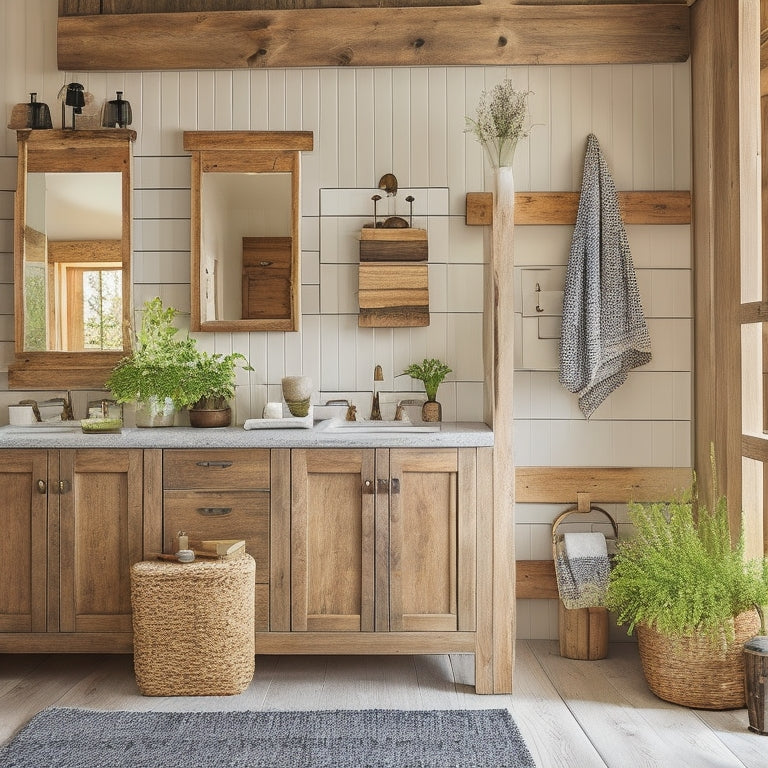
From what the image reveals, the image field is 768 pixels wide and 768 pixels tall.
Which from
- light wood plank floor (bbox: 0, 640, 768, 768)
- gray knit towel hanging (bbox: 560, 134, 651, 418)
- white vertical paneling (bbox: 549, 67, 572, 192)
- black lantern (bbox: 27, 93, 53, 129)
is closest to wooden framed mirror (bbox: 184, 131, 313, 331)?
black lantern (bbox: 27, 93, 53, 129)

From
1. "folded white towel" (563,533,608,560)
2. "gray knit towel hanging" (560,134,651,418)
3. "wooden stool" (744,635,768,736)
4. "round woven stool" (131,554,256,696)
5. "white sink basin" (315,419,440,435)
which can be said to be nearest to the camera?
"wooden stool" (744,635,768,736)

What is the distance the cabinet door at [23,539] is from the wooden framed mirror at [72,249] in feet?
2.10

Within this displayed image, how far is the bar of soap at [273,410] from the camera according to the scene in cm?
335

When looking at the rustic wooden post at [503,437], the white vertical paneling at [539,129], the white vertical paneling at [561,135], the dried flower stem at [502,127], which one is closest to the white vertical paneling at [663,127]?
the white vertical paneling at [561,135]

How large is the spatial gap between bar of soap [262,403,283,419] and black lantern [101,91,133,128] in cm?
135

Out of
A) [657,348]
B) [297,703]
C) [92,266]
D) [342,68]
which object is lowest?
[297,703]

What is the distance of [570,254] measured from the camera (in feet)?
11.5

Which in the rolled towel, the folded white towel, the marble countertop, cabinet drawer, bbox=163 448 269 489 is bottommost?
the rolled towel

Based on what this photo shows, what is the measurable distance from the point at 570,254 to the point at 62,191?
2.15 m

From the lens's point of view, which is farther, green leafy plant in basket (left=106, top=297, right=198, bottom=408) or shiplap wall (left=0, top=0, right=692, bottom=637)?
shiplap wall (left=0, top=0, right=692, bottom=637)

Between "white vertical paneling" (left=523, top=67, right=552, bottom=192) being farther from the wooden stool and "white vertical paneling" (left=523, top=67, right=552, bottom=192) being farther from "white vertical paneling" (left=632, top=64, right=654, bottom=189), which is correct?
the wooden stool

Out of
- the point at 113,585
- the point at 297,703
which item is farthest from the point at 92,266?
the point at 297,703

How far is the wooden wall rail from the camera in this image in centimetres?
356

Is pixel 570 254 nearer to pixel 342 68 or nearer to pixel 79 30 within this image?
pixel 342 68
